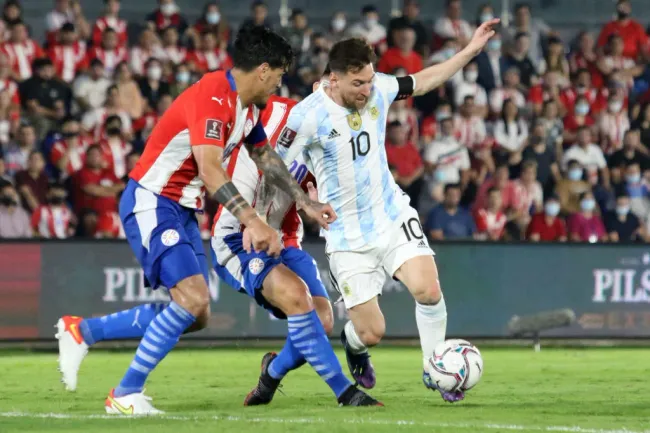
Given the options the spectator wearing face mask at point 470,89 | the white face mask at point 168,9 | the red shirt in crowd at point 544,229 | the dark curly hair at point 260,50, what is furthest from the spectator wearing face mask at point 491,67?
the dark curly hair at point 260,50

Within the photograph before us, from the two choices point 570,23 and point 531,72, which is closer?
point 531,72

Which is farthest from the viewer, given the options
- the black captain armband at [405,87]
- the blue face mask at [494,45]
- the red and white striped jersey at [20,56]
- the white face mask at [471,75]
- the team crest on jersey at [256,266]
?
the blue face mask at [494,45]

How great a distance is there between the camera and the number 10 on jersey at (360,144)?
8.06m

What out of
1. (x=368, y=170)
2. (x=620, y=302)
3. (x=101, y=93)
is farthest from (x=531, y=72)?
(x=368, y=170)

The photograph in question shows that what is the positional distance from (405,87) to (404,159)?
23.7 feet

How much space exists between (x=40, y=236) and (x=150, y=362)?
686 centimetres

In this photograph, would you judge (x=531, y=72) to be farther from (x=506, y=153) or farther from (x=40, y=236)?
(x=40, y=236)

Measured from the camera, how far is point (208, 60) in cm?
1630

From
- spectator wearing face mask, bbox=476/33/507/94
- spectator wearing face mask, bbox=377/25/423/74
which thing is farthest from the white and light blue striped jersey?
spectator wearing face mask, bbox=476/33/507/94

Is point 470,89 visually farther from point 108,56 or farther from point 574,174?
point 108,56

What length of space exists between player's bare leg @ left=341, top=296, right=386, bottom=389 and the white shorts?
69mm

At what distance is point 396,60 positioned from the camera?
55.8 feet

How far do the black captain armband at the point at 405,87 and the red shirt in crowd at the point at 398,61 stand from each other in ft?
28.2

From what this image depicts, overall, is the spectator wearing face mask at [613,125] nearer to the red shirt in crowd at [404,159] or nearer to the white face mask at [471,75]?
the white face mask at [471,75]
